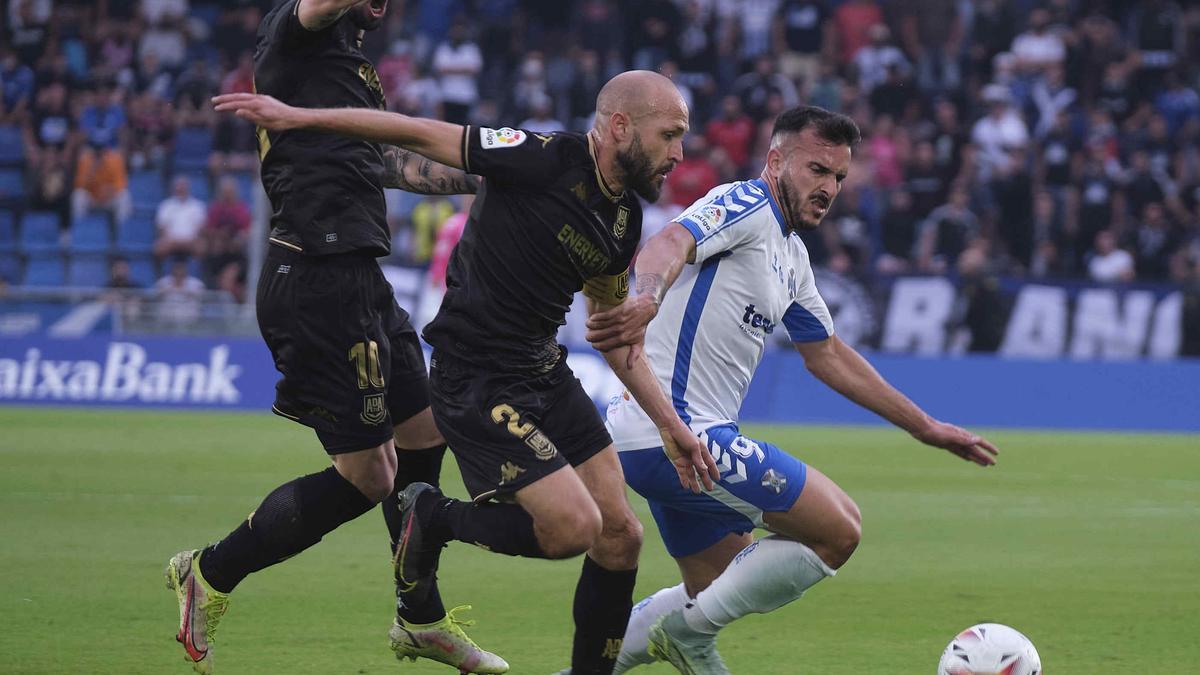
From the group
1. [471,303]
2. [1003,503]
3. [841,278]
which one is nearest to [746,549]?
[471,303]

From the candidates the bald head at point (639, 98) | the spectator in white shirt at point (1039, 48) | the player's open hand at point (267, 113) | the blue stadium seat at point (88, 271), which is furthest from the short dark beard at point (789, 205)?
the spectator in white shirt at point (1039, 48)

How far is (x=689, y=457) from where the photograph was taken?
5.34 metres

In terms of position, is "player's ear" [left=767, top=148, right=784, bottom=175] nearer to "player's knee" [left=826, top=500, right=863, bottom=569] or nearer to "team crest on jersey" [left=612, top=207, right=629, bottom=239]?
"team crest on jersey" [left=612, top=207, right=629, bottom=239]

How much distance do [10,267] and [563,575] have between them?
13.3 metres

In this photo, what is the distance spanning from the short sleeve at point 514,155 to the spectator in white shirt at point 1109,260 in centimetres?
1474

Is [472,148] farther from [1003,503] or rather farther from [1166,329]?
[1166,329]

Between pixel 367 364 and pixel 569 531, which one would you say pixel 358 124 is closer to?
pixel 367 364

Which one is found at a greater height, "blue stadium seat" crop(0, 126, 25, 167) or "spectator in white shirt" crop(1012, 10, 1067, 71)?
"spectator in white shirt" crop(1012, 10, 1067, 71)

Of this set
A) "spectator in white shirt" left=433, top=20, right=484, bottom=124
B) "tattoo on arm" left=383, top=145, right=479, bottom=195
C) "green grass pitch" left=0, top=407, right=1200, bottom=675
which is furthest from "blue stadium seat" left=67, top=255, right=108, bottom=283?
"tattoo on arm" left=383, top=145, right=479, bottom=195

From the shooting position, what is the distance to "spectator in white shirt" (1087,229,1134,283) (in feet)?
63.0

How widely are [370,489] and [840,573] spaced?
3269 millimetres

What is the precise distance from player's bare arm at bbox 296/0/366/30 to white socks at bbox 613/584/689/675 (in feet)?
7.66

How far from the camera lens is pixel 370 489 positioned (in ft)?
20.2

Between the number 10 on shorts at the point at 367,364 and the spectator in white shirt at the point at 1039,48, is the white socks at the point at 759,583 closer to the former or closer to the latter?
the number 10 on shorts at the point at 367,364
